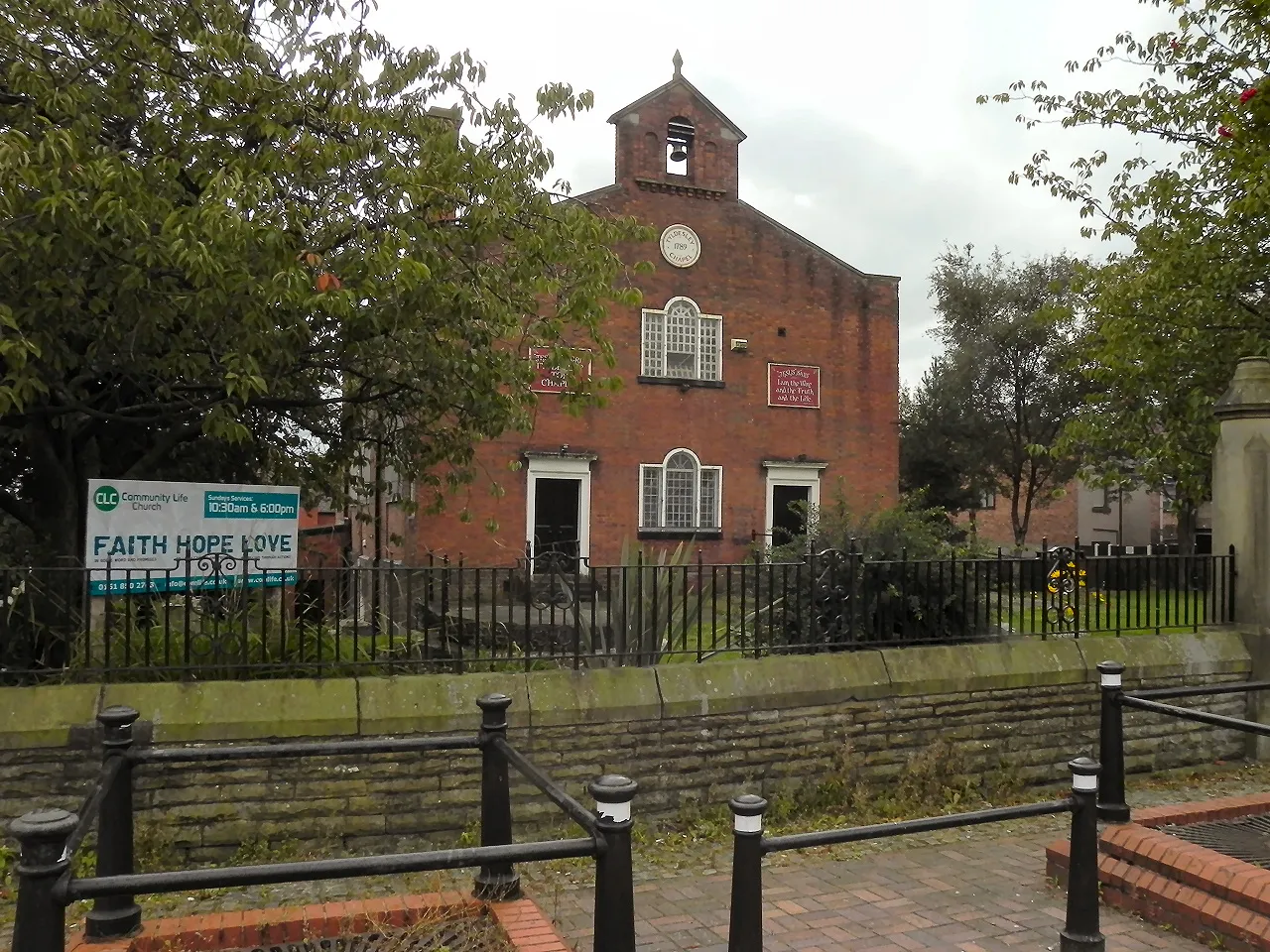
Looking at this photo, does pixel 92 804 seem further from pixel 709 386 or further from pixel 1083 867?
pixel 709 386

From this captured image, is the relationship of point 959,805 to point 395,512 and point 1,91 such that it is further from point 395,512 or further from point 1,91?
point 395,512

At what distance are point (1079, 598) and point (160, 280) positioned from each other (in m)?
7.47

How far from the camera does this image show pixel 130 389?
8.22m

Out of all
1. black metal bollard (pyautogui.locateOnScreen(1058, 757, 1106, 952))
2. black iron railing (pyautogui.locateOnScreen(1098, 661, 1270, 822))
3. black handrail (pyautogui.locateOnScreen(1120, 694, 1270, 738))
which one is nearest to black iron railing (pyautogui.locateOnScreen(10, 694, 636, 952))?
black metal bollard (pyautogui.locateOnScreen(1058, 757, 1106, 952))

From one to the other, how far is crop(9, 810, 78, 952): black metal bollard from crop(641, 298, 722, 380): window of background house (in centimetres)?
2012

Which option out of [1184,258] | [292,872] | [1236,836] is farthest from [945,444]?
[292,872]

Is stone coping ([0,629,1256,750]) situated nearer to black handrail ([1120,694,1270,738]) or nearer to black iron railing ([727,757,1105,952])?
black handrail ([1120,694,1270,738])

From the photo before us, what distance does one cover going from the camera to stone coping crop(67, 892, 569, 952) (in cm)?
378

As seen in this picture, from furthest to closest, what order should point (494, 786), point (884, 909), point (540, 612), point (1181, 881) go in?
point (540, 612) < point (884, 909) < point (1181, 881) < point (494, 786)

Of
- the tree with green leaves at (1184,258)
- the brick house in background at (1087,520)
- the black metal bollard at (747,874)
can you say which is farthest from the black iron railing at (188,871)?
the brick house in background at (1087,520)

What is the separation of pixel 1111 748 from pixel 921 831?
2252 millimetres

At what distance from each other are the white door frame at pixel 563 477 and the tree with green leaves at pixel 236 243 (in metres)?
→ 12.0

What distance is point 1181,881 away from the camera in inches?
190

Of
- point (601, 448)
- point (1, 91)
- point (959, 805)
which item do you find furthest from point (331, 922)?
point (601, 448)
